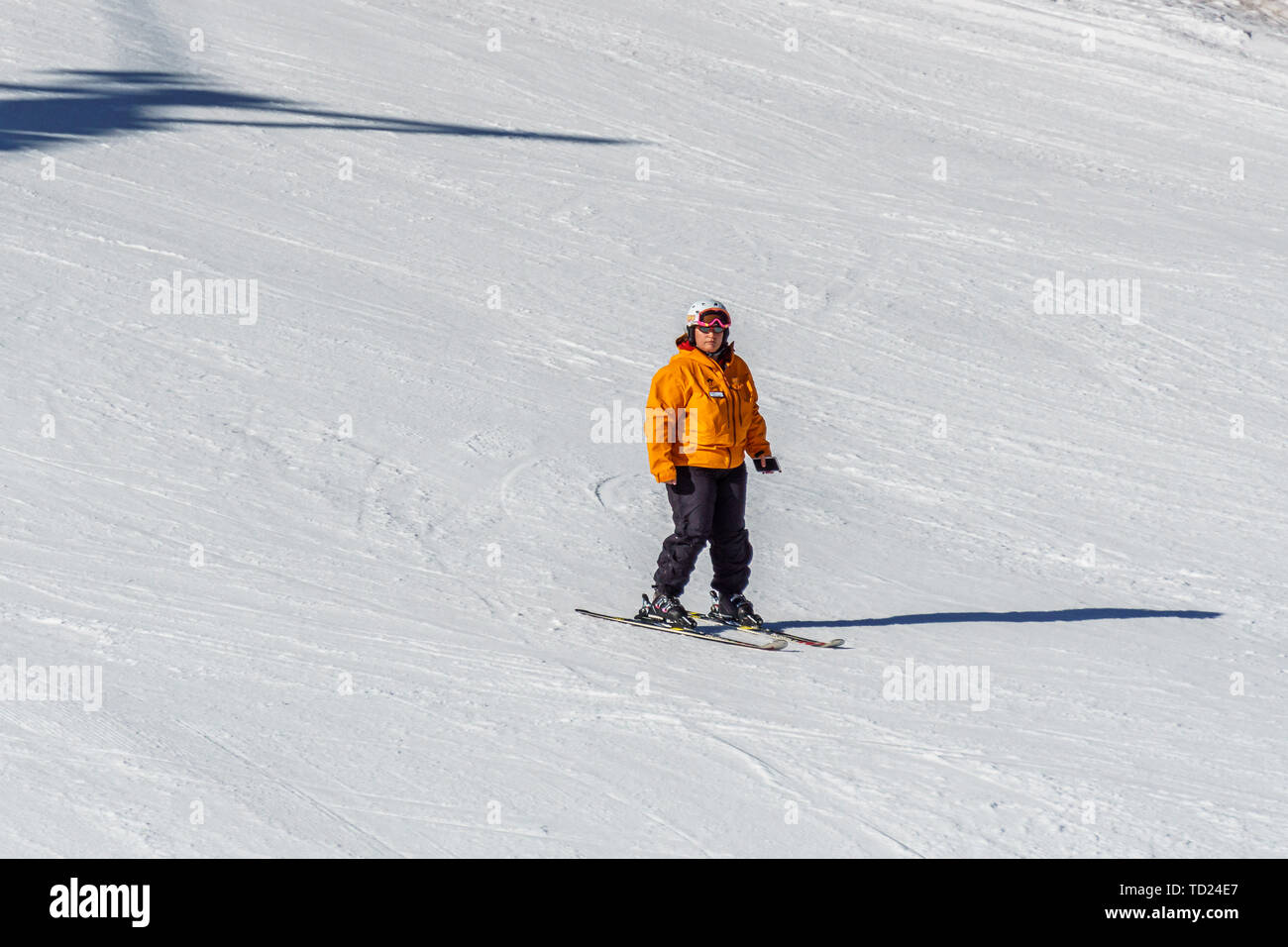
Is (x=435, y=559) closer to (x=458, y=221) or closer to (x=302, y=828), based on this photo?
(x=302, y=828)

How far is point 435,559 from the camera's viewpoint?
7727 millimetres

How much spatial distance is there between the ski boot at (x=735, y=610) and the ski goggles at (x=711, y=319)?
1.24m

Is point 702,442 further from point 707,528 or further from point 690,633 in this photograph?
point 690,633

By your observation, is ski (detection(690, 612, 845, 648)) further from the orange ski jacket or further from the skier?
the orange ski jacket

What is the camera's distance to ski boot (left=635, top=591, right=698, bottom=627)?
7.05m

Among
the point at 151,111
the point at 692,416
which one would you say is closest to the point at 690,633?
the point at 692,416

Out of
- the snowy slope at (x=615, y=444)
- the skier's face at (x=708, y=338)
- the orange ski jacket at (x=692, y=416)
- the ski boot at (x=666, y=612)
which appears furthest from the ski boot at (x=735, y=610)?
the skier's face at (x=708, y=338)

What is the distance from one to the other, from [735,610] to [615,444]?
9.29 ft

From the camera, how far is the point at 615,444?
9758mm

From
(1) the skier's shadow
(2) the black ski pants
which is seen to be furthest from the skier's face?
(1) the skier's shadow

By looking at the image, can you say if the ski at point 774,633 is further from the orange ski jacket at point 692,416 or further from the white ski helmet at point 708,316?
the white ski helmet at point 708,316
